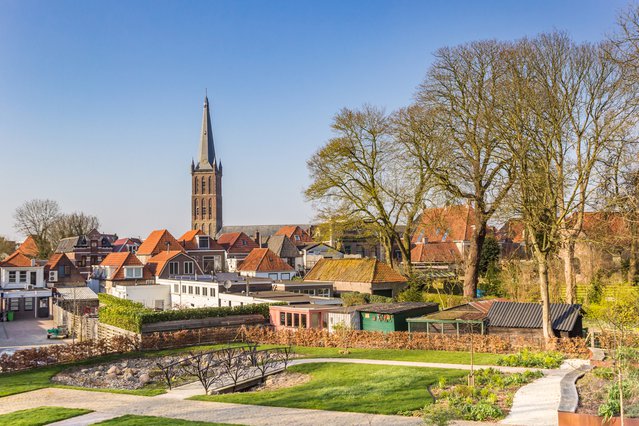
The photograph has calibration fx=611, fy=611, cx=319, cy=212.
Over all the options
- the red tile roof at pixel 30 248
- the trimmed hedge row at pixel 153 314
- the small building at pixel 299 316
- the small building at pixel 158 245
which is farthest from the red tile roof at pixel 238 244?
the small building at pixel 299 316

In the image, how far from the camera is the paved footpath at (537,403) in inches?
581

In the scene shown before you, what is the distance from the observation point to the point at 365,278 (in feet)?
146

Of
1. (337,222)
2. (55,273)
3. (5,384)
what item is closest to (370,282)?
(337,222)

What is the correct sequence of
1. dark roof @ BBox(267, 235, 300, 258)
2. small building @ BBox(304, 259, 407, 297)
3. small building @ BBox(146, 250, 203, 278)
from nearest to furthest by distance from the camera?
small building @ BBox(304, 259, 407, 297)
small building @ BBox(146, 250, 203, 278)
dark roof @ BBox(267, 235, 300, 258)

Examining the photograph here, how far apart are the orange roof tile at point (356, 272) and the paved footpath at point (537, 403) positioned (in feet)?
79.7

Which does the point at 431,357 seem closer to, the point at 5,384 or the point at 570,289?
the point at 570,289

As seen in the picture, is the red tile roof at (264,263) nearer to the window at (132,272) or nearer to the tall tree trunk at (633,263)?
the window at (132,272)

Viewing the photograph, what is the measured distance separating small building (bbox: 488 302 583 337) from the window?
39.0 m

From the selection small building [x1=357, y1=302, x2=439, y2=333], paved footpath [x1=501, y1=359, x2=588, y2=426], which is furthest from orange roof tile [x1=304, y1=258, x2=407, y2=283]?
paved footpath [x1=501, y1=359, x2=588, y2=426]

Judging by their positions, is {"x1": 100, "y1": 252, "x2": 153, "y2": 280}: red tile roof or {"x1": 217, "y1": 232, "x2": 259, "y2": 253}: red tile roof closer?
{"x1": 100, "y1": 252, "x2": 153, "y2": 280}: red tile roof

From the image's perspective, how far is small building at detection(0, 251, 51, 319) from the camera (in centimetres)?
5081

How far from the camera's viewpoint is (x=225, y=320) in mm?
34219

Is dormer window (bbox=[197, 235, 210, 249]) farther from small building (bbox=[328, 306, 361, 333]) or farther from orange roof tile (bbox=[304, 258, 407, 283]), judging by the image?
small building (bbox=[328, 306, 361, 333])

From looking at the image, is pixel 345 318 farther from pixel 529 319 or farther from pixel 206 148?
pixel 206 148
